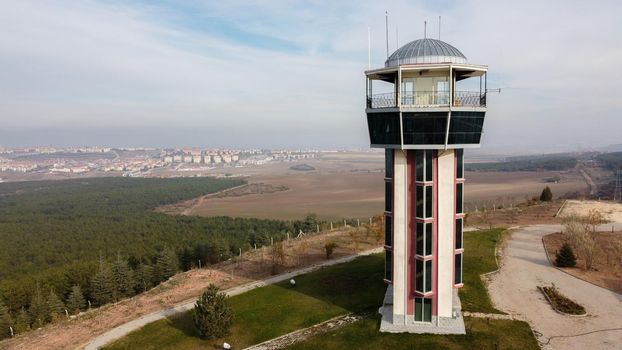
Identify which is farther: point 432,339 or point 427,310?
point 427,310

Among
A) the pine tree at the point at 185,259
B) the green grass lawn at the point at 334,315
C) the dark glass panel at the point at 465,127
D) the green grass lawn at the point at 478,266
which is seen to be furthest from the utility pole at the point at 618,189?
the pine tree at the point at 185,259

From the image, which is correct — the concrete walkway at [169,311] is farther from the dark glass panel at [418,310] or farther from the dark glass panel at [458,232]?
the dark glass panel at [458,232]

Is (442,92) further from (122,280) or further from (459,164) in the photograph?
(122,280)

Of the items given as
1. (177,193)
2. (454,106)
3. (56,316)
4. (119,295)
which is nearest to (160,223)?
(119,295)

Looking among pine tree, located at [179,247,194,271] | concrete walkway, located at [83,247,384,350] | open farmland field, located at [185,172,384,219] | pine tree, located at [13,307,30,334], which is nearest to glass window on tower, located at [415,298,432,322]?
concrete walkway, located at [83,247,384,350]

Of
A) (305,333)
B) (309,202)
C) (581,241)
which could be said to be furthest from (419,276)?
(309,202)
